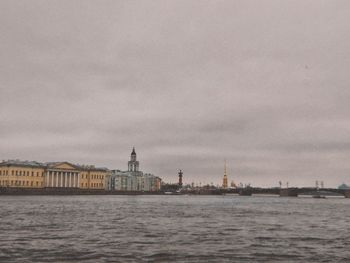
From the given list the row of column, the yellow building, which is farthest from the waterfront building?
the row of column

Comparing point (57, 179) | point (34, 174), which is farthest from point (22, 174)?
point (57, 179)

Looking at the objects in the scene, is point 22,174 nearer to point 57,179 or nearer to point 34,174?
point 34,174

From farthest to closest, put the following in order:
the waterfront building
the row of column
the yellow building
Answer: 1. the row of column
2. the yellow building
3. the waterfront building

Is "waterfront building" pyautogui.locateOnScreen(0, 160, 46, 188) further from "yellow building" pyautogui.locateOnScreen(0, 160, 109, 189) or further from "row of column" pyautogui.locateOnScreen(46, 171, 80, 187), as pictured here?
"row of column" pyautogui.locateOnScreen(46, 171, 80, 187)

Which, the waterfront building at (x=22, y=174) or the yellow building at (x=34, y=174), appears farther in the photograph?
the yellow building at (x=34, y=174)

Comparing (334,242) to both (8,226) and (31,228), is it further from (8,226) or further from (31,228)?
(8,226)

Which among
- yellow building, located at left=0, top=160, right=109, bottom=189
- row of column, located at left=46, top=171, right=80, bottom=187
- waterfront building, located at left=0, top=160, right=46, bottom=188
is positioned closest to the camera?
waterfront building, located at left=0, top=160, right=46, bottom=188

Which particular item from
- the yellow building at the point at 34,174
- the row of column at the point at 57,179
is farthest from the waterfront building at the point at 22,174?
the row of column at the point at 57,179

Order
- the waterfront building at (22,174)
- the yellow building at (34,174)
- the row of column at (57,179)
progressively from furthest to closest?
the row of column at (57,179) < the yellow building at (34,174) < the waterfront building at (22,174)

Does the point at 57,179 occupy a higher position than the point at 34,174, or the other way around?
the point at 34,174

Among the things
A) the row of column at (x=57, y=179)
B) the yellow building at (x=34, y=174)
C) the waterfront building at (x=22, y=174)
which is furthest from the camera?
the row of column at (x=57, y=179)

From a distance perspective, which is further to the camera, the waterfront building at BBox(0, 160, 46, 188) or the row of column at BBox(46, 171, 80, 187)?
the row of column at BBox(46, 171, 80, 187)

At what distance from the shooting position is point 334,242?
2934 cm

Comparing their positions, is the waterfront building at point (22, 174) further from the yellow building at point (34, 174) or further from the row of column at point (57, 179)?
the row of column at point (57, 179)
